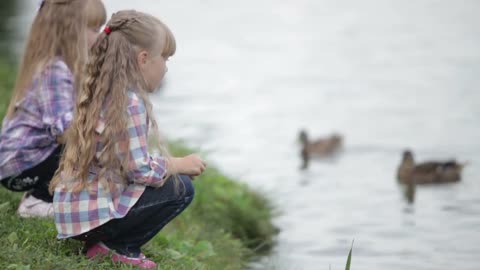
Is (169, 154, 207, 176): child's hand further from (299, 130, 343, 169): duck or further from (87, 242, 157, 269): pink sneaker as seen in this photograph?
(299, 130, 343, 169): duck

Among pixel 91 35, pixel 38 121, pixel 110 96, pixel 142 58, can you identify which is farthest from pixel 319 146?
pixel 110 96

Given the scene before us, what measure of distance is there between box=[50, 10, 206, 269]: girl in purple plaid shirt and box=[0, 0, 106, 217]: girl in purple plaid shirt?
867mm

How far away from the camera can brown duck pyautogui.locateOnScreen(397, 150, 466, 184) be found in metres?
8.62

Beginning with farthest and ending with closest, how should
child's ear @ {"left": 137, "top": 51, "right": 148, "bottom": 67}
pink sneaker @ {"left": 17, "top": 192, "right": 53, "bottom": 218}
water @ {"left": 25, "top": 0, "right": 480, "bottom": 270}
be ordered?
water @ {"left": 25, "top": 0, "right": 480, "bottom": 270}
pink sneaker @ {"left": 17, "top": 192, "right": 53, "bottom": 218}
child's ear @ {"left": 137, "top": 51, "right": 148, "bottom": 67}

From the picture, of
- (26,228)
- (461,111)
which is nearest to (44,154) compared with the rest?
(26,228)

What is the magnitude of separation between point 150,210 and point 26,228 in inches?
30.6

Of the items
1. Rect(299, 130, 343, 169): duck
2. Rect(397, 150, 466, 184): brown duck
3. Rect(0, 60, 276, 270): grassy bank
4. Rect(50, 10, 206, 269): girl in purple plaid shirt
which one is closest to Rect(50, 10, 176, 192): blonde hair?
Rect(50, 10, 206, 269): girl in purple plaid shirt

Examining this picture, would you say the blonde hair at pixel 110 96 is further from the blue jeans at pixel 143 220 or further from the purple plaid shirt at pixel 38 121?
the purple plaid shirt at pixel 38 121

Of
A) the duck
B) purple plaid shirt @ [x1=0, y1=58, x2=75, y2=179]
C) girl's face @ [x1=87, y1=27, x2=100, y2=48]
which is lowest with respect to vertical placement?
the duck

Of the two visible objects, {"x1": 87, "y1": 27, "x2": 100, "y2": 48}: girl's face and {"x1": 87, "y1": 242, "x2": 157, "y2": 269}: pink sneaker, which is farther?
{"x1": 87, "y1": 27, "x2": 100, "y2": 48}: girl's face

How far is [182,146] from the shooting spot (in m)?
8.70

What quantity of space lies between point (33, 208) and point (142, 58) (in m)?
1.39

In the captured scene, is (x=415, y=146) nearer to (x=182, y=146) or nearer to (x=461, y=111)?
(x=461, y=111)

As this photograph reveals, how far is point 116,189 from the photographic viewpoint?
4602 mm
